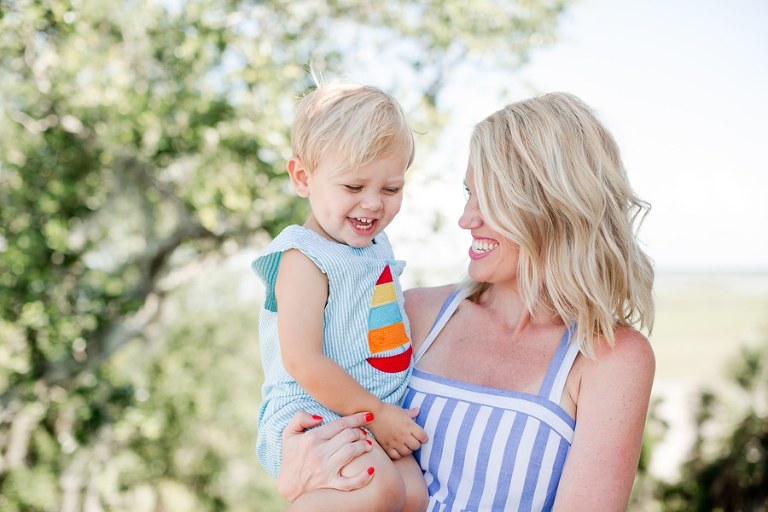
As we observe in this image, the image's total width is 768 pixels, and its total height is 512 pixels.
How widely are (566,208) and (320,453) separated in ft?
2.60

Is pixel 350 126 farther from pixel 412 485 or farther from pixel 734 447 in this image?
pixel 734 447

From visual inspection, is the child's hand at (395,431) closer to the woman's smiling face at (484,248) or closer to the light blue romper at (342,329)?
the light blue romper at (342,329)

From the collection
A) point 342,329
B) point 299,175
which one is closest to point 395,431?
point 342,329

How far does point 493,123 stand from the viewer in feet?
6.12

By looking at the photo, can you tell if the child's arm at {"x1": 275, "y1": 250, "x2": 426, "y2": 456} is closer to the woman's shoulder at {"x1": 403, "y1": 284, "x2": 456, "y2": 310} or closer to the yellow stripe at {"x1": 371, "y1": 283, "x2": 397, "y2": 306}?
the yellow stripe at {"x1": 371, "y1": 283, "x2": 397, "y2": 306}

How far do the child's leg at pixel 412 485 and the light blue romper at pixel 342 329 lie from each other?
147 mm

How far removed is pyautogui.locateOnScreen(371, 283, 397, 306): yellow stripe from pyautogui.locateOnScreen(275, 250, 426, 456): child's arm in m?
0.15

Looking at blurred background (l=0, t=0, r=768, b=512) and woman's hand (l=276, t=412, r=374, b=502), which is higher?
woman's hand (l=276, t=412, r=374, b=502)

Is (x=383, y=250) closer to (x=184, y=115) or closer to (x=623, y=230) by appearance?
(x=623, y=230)

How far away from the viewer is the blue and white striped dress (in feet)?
5.51

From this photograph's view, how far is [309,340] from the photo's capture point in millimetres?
1587

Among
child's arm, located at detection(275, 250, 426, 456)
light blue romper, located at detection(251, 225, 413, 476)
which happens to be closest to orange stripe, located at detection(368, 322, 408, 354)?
light blue romper, located at detection(251, 225, 413, 476)

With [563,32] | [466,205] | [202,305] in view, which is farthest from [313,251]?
[202,305]

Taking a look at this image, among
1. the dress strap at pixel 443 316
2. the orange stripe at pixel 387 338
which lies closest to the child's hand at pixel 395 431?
the orange stripe at pixel 387 338
